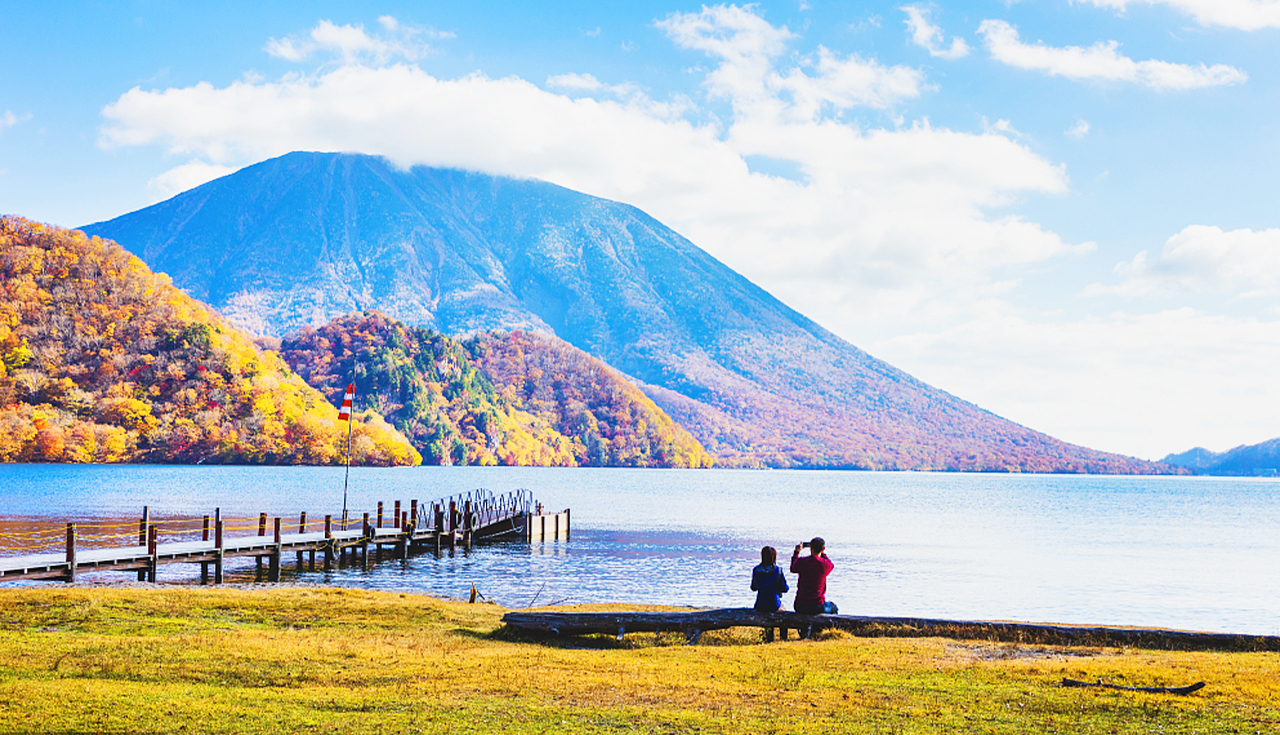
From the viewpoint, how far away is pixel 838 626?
1541 cm

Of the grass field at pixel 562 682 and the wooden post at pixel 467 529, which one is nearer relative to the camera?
the grass field at pixel 562 682

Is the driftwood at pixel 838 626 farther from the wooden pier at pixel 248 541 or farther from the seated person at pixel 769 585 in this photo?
the wooden pier at pixel 248 541

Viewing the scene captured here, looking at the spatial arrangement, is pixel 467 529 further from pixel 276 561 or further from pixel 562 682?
pixel 562 682

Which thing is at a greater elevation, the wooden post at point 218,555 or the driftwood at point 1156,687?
the driftwood at point 1156,687

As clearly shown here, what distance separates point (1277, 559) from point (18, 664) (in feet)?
190

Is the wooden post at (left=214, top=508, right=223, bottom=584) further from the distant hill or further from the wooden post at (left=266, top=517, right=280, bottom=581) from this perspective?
the distant hill

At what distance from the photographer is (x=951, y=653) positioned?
13.6m

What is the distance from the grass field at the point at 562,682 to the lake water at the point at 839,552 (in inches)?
491

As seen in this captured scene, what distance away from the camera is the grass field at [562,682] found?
9.41m

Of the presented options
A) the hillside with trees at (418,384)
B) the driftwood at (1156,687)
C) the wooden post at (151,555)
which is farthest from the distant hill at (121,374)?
the driftwood at (1156,687)

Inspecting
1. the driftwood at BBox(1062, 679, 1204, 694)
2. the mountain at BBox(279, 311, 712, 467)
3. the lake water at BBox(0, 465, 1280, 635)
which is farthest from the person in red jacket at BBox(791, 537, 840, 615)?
the mountain at BBox(279, 311, 712, 467)

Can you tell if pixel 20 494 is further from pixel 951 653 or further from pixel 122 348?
pixel 951 653

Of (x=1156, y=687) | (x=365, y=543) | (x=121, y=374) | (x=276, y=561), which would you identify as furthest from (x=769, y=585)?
(x=121, y=374)

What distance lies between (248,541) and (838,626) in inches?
819
